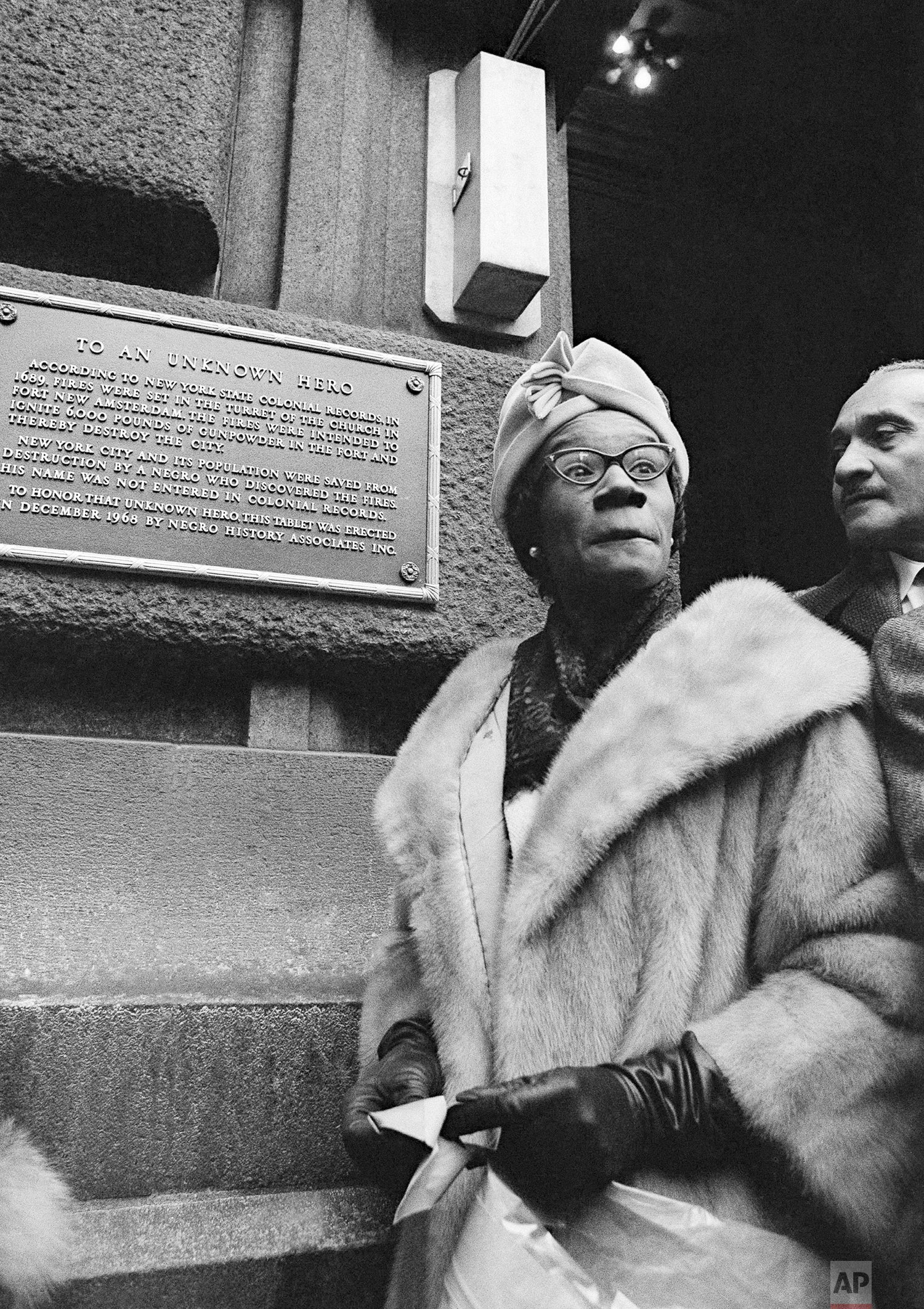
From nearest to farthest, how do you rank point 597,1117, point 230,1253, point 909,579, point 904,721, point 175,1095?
point 597,1117, point 904,721, point 909,579, point 230,1253, point 175,1095

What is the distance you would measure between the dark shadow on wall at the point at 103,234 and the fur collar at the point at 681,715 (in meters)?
2.46

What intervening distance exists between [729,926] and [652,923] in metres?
0.11

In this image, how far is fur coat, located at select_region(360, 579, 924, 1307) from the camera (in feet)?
4.17

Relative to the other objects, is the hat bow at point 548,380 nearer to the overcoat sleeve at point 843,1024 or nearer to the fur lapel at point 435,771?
the fur lapel at point 435,771

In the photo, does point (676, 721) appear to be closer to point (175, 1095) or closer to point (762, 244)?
point (175, 1095)

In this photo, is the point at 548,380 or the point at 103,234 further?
the point at 103,234

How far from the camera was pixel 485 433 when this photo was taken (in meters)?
3.35

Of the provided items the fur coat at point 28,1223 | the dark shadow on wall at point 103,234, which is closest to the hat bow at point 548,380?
the fur coat at point 28,1223

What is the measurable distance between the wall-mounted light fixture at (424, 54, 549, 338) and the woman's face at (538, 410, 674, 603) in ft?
5.51

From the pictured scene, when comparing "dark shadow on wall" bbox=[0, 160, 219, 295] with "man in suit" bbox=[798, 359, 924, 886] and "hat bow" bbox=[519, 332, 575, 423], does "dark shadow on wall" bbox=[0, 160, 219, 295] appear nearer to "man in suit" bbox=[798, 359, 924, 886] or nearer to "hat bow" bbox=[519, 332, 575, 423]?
"hat bow" bbox=[519, 332, 575, 423]

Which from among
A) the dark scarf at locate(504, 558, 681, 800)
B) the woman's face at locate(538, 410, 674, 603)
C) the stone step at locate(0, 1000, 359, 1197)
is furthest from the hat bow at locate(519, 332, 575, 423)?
the stone step at locate(0, 1000, 359, 1197)

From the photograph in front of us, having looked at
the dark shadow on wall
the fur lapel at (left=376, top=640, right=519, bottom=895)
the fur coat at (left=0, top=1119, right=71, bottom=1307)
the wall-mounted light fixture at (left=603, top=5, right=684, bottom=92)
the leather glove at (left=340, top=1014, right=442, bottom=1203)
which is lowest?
the fur coat at (left=0, top=1119, right=71, bottom=1307)

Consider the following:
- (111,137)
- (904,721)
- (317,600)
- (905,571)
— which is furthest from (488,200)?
(904,721)

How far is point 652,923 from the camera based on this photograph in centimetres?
147
